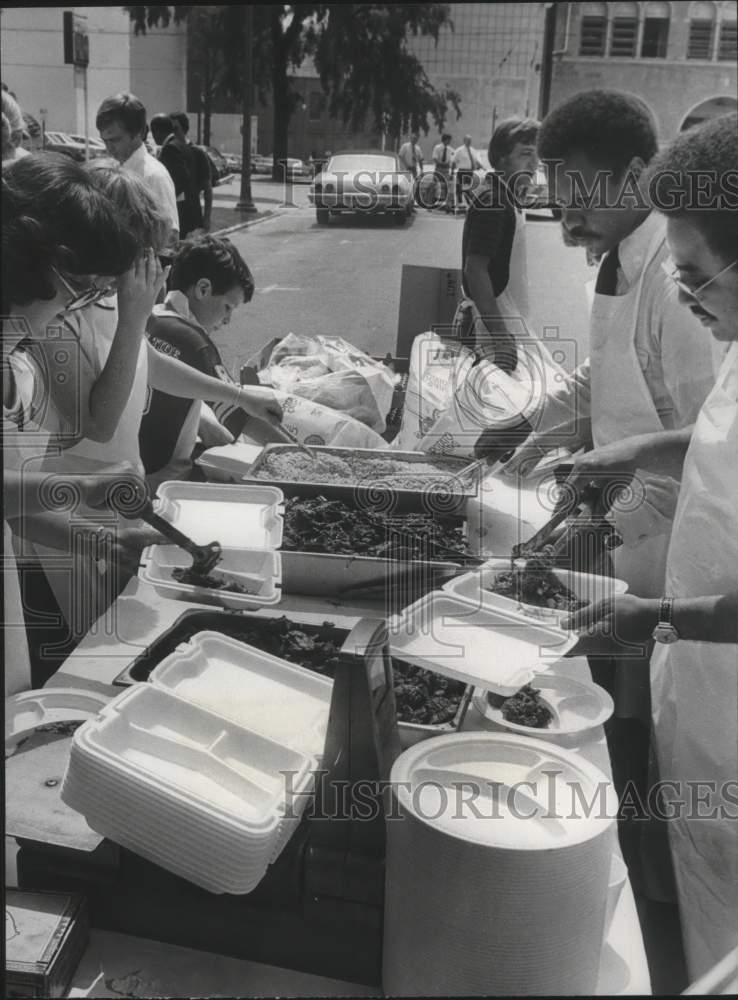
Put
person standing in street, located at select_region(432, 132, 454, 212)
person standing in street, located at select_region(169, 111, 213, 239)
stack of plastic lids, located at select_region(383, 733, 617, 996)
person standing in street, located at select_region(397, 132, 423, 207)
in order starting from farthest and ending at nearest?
person standing in street, located at select_region(432, 132, 454, 212) < person standing in street, located at select_region(397, 132, 423, 207) < person standing in street, located at select_region(169, 111, 213, 239) < stack of plastic lids, located at select_region(383, 733, 617, 996)

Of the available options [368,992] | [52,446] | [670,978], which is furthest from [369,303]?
→ [368,992]

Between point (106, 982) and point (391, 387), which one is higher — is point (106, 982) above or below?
below

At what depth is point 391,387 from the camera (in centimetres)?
316

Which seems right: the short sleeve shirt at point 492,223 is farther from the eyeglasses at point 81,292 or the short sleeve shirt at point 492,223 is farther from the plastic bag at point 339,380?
the eyeglasses at point 81,292

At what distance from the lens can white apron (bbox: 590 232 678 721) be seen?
199cm

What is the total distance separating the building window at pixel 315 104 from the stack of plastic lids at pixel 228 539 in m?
1.02

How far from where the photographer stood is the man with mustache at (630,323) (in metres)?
1.93

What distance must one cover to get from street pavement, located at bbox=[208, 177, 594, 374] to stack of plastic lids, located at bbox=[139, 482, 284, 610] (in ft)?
9.17

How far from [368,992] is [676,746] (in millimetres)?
836

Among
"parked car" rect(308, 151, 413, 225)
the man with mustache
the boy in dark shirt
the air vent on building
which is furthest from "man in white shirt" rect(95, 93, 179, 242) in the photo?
the air vent on building

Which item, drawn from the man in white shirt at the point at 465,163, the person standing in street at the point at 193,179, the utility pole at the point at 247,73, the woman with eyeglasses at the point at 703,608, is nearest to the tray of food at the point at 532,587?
the woman with eyeglasses at the point at 703,608

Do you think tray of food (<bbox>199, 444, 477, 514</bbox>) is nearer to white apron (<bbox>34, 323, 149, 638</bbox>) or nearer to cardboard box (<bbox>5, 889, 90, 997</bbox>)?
white apron (<bbox>34, 323, 149, 638</bbox>)

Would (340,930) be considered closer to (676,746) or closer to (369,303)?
(676,746)

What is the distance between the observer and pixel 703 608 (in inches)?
53.8
